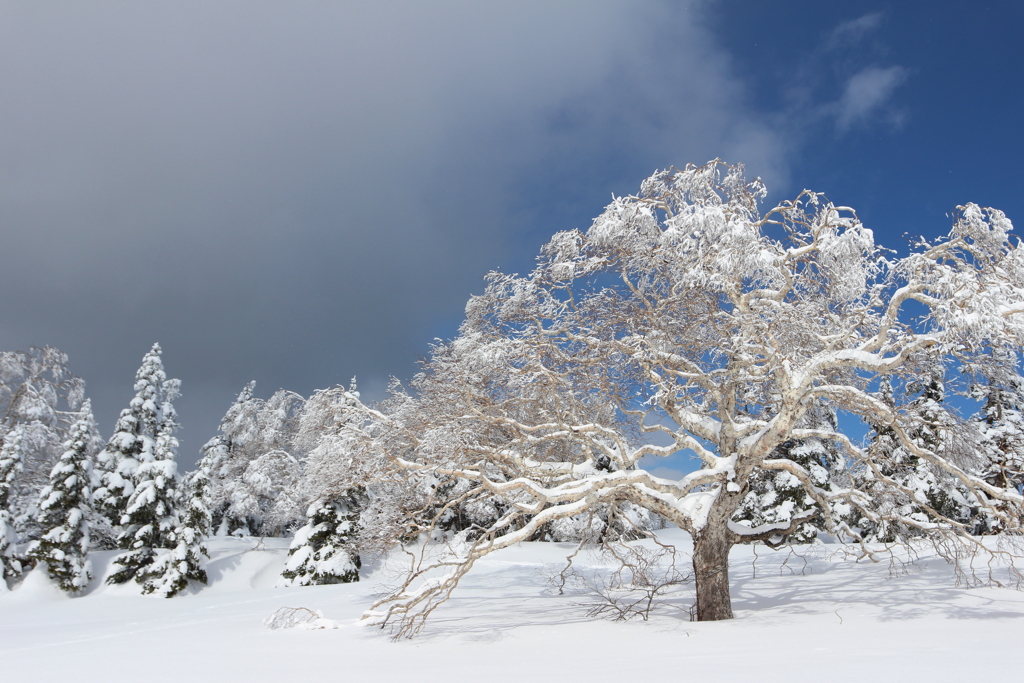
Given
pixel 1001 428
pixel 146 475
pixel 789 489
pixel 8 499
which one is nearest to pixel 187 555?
pixel 146 475

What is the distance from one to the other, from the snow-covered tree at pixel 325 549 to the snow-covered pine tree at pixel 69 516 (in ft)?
23.4

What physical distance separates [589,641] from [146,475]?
22232 mm

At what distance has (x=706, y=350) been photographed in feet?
31.9

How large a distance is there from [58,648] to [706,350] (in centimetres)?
1083

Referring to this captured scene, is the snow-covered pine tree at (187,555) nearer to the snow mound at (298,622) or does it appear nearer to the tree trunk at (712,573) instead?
the snow mound at (298,622)

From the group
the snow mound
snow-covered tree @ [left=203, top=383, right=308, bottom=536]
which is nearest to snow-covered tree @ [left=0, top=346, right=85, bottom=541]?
snow-covered tree @ [left=203, top=383, right=308, bottom=536]

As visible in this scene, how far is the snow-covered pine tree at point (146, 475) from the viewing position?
862 inches

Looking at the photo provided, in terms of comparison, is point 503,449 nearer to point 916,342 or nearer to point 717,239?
point 717,239

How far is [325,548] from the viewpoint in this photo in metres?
21.7

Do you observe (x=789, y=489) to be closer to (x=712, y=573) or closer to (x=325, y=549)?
(x=712, y=573)

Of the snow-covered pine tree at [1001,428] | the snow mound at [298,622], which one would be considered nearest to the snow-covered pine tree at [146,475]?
the snow mound at [298,622]

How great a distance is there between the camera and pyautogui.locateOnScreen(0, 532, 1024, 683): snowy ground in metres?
5.00

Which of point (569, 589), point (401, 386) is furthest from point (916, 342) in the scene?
point (401, 386)

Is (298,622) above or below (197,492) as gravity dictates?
below
